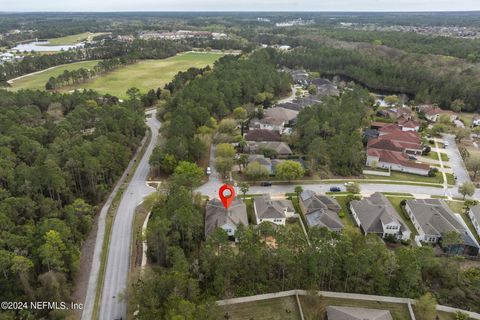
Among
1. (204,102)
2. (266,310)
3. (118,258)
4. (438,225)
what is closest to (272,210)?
(266,310)

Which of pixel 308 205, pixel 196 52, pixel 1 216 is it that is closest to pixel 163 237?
pixel 1 216

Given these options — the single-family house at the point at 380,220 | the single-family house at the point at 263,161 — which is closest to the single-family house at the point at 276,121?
the single-family house at the point at 263,161

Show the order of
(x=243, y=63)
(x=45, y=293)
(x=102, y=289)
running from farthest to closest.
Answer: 1. (x=243, y=63)
2. (x=102, y=289)
3. (x=45, y=293)

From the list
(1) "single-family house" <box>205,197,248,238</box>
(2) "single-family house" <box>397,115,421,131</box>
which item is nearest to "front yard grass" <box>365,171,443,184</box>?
(2) "single-family house" <box>397,115,421,131</box>

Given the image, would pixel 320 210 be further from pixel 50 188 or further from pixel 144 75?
pixel 144 75

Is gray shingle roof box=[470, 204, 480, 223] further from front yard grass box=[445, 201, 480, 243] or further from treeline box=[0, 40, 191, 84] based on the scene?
treeline box=[0, 40, 191, 84]

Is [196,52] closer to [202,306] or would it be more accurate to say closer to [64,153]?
[64,153]
